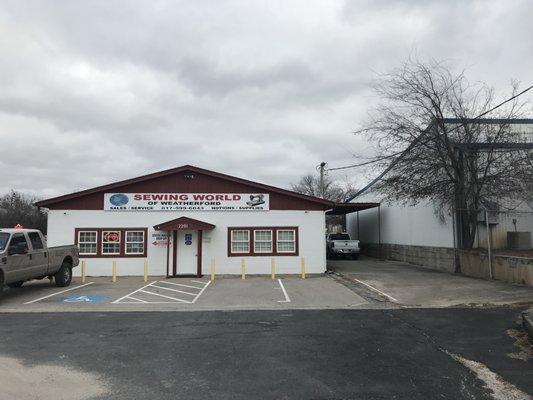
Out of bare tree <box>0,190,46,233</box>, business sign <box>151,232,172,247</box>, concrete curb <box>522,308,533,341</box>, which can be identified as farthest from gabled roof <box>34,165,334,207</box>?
bare tree <box>0,190,46,233</box>

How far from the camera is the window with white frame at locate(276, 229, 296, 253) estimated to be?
2327cm

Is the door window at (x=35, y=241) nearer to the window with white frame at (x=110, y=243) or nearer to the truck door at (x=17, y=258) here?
the truck door at (x=17, y=258)

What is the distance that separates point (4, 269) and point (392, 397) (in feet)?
39.7

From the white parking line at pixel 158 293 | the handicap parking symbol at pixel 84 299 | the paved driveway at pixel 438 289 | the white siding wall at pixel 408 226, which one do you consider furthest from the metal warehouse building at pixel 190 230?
the handicap parking symbol at pixel 84 299

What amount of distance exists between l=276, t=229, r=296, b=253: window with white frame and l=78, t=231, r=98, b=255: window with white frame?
327 inches

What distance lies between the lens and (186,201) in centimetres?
2330

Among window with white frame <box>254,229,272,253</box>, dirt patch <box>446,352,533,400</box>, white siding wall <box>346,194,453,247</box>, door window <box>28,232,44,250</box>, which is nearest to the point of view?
dirt patch <box>446,352,533,400</box>

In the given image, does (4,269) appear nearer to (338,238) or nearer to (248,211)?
(248,211)

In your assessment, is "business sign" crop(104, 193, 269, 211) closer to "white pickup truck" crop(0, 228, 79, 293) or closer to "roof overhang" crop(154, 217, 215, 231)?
"roof overhang" crop(154, 217, 215, 231)

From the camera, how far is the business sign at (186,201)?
2308cm

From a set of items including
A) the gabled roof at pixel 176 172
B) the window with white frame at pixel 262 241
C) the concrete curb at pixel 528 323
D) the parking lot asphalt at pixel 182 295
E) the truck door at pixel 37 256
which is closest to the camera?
the concrete curb at pixel 528 323

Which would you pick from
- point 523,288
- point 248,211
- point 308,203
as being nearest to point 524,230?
point 523,288

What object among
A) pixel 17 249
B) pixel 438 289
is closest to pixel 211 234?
pixel 17 249

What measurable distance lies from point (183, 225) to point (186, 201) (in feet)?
5.27
